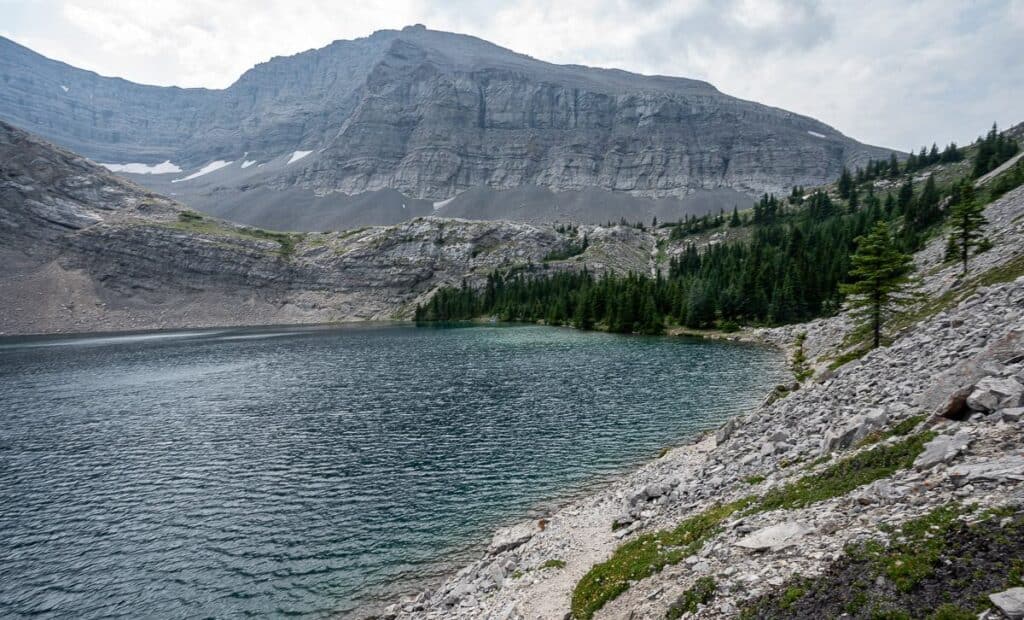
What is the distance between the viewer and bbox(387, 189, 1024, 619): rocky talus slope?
9445mm

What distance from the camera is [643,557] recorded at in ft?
53.3

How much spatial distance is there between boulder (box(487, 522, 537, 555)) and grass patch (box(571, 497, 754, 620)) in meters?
6.34

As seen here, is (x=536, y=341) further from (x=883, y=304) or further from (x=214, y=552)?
(x=214, y=552)

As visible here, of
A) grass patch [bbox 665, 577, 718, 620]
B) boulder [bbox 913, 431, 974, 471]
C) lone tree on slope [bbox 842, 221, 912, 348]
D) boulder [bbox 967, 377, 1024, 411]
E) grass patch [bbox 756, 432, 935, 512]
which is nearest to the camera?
grass patch [bbox 665, 577, 718, 620]

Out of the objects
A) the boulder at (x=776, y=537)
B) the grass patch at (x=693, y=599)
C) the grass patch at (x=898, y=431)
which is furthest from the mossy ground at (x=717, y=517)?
the grass patch at (x=693, y=599)

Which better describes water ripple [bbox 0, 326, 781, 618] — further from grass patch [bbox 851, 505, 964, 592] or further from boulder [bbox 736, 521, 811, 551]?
grass patch [bbox 851, 505, 964, 592]

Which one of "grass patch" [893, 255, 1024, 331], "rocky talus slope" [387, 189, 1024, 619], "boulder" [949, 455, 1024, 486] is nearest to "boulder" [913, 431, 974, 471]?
"rocky talus slope" [387, 189, 1024, 619]

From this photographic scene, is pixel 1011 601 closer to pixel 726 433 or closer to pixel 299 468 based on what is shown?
pixel 726 433

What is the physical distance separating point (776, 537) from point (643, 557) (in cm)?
477

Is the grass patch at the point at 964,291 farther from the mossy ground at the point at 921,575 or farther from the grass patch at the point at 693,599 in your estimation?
the grass patch at the point at 693,599

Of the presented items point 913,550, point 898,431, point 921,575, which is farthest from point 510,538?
point 921,575

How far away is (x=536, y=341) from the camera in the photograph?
120 meters

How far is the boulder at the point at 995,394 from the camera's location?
13.4m

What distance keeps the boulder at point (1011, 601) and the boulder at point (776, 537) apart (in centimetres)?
482
